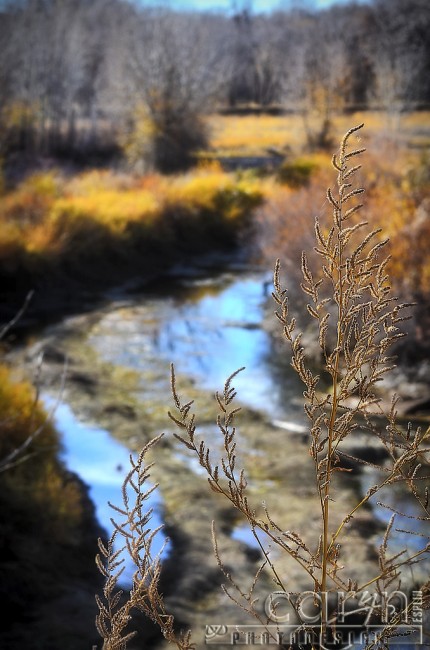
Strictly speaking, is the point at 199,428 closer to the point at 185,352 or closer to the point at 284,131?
the point at 185,352

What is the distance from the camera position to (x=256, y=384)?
10.2 meters

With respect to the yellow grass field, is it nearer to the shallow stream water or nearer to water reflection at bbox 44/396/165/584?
the shallow stream water

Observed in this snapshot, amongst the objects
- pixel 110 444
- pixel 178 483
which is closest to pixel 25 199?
pixel 110 444

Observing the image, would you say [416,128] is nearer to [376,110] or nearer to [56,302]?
[376,110]

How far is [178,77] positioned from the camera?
27.0 m

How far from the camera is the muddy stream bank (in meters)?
5.94

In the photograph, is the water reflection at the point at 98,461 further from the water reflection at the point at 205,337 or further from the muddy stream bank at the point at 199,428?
the water reflection at the point at 205,337

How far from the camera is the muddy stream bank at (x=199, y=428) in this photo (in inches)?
234

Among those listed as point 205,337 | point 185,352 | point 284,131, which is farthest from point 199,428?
point 284,131

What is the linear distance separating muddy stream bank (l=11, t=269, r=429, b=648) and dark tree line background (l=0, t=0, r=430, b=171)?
8879 mm

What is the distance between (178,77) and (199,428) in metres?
20.3

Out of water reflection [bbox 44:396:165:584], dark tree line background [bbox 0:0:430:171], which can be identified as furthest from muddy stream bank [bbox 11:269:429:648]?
dark tree line background [bbox 0:0:430:171]

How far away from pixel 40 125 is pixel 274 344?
21.1 metres

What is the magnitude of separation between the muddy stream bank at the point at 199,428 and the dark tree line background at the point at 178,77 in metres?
8.88
